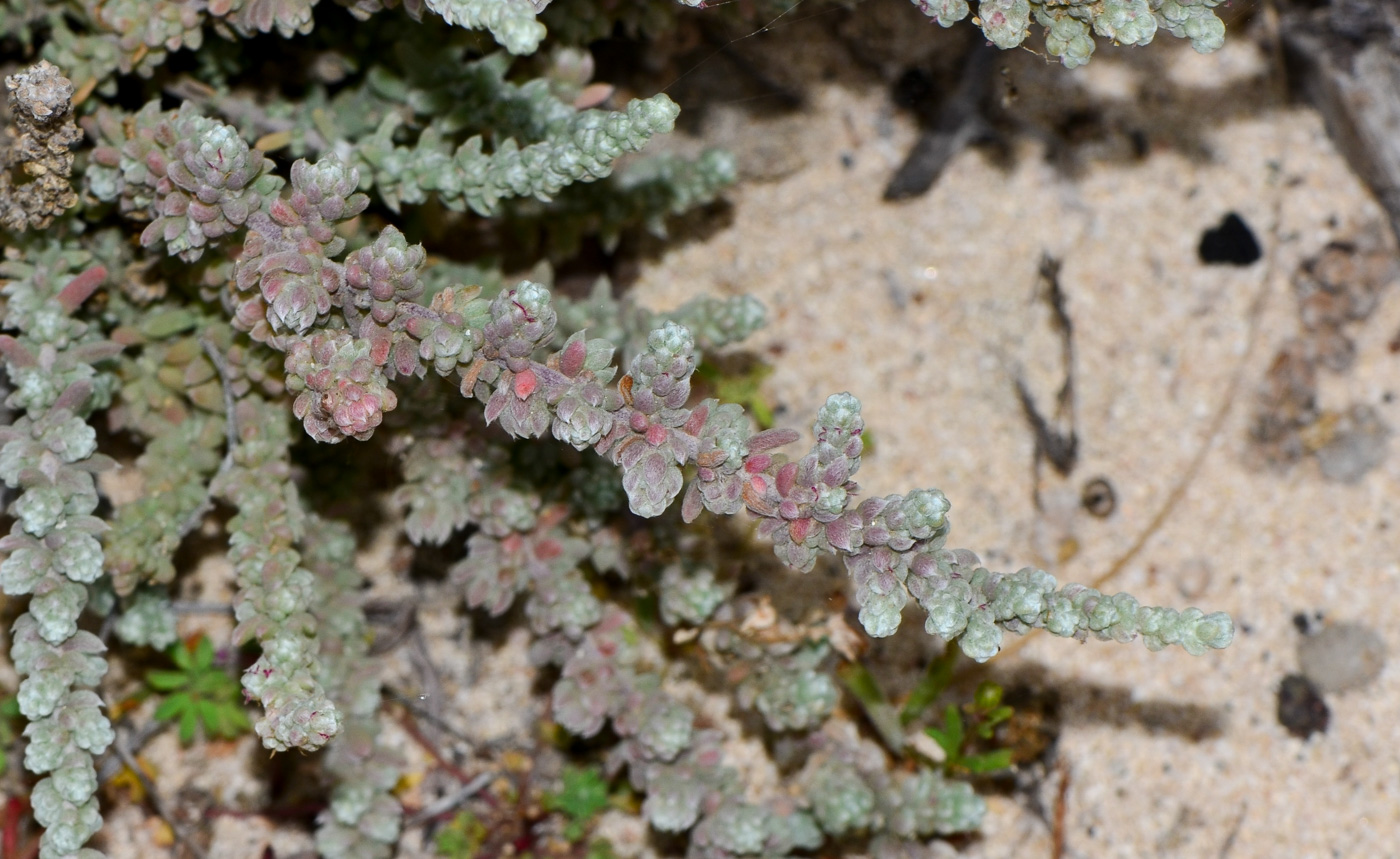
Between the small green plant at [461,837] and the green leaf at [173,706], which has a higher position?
the green leaf at [173,706]

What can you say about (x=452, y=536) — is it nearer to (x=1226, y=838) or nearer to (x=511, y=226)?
(x=511, y=226)

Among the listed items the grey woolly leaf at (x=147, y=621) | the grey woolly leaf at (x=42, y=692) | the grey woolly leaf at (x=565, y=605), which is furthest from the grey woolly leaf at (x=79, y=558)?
the grey woolly leaf at (x=565, y=605)

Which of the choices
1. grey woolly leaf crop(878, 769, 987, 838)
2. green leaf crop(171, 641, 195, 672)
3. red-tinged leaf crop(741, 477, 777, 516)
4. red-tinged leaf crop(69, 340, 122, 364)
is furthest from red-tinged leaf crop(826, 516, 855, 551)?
green leaf crop(171, 641, 195, 672)

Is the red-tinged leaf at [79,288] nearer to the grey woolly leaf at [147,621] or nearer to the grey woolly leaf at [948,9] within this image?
the grey woolly leaf at [147,621]

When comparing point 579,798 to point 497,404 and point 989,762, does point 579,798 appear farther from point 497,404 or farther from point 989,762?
point 497,404

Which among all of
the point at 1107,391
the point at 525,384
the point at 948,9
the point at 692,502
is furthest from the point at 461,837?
the point at 948,9

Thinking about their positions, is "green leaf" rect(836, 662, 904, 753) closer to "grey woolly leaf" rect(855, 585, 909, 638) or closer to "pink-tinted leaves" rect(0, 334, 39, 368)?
"grey woolly leaf" rect(855, 585, 909, 638)
